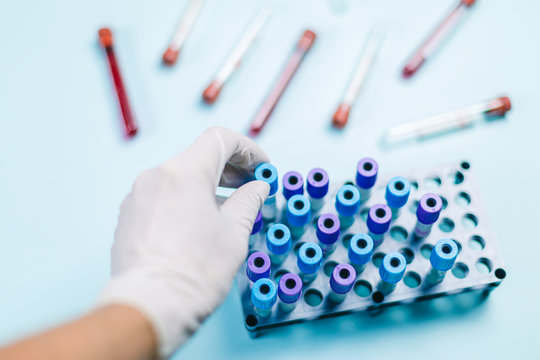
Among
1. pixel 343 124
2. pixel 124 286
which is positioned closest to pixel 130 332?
pixel 124 286

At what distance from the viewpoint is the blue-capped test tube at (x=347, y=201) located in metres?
1.02

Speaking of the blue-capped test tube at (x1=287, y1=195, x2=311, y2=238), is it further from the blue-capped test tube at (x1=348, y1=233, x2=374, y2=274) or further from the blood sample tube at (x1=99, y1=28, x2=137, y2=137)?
the blood sample tube at (x1=99, y1=28, x2=137, y2=137)

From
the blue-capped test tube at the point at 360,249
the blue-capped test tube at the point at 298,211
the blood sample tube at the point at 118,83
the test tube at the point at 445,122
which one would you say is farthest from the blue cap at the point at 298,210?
the blood sample tube at the point at 118,83

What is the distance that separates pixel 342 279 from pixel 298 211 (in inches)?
6.0

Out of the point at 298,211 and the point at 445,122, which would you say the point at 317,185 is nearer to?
the point at 298,211

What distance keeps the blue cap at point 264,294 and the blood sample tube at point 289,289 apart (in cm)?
2

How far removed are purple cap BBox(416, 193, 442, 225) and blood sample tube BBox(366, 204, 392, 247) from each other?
0.06 meters

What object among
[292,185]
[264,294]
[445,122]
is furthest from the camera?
[445,122]

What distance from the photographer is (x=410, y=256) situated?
108 centimetres

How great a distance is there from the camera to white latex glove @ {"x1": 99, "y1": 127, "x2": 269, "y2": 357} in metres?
0.77

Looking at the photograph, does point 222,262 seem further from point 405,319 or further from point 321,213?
point 405,319

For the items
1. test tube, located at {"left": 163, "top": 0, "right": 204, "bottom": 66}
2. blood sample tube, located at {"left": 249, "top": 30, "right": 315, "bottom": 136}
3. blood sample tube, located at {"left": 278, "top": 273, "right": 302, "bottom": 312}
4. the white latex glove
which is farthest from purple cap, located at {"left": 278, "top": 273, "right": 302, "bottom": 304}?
test tube, located at {"left": 163, "top": 0, "right": 204, "bottom": 66}

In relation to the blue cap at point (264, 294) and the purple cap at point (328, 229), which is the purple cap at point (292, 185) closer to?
the purple cap at point (328, 229)

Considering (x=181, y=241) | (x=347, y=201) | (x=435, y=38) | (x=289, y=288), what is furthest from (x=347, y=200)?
(x=435, y=38)
